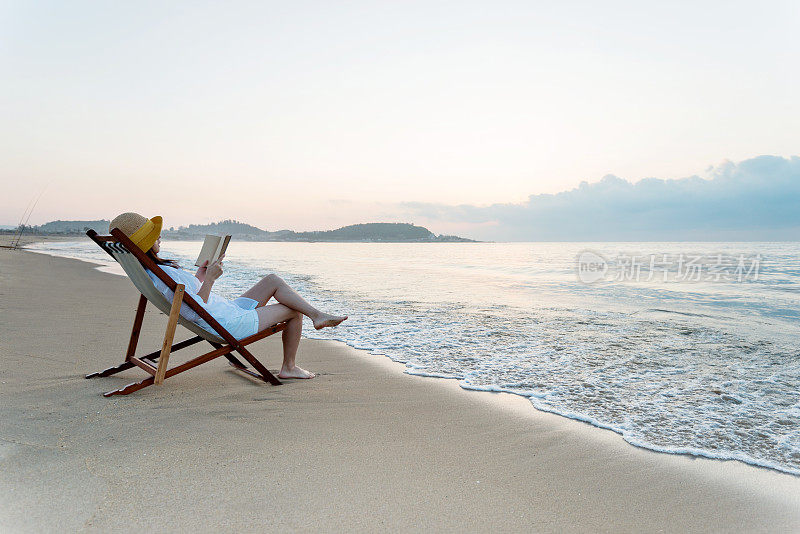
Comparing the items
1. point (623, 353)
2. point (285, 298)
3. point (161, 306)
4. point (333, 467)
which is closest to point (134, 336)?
point (161, 306)

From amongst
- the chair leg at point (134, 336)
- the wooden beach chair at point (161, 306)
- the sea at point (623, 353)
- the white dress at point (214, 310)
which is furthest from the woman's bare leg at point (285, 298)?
the sea at point (623, 353)

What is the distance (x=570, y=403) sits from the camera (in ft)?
12.7

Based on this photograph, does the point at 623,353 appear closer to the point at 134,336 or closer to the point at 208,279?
the point at 208,279

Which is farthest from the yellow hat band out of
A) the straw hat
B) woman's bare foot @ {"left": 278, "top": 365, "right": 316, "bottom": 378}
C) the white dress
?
woman's bare foot @ {"left": 278, "top": 365, "right": 316, "bottom": 378}

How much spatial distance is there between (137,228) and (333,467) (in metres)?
2.28

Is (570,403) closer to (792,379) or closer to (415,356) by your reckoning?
(415,356)

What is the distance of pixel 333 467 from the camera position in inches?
104

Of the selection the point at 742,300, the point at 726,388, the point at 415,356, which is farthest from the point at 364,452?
the point at 742,300

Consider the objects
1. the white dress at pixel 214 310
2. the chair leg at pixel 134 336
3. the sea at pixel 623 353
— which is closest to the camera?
the sea at pixel 623 353

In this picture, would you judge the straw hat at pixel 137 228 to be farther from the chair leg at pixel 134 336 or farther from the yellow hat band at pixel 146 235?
the chair leg at pixel 134 336

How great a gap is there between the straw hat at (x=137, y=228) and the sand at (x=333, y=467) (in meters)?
1.12

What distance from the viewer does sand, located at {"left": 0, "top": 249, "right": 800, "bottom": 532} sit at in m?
2.19

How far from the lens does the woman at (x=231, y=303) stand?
→ 3.71m

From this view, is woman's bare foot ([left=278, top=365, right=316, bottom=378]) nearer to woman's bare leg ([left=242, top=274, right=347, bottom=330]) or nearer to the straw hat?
woman's bare leg ([left=242, top=274, right=347, bottom=330])
